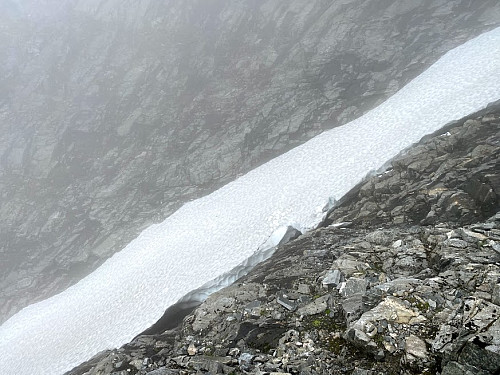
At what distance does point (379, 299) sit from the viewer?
9117mm

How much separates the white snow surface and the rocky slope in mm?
5774

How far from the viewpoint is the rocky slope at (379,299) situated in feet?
24.2

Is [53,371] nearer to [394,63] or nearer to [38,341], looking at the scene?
[38,341]

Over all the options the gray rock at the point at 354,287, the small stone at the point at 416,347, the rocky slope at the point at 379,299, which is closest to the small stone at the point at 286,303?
the rocky slope at the point at 379,299

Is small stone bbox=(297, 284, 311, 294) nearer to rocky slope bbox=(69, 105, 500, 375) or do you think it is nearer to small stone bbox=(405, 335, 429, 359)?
rocky slope bbox=(69, 105, 500, 375)

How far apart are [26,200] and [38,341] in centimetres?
1607

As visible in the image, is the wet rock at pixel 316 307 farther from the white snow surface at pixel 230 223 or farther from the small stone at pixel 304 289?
the white snow surface at pixel 230 223

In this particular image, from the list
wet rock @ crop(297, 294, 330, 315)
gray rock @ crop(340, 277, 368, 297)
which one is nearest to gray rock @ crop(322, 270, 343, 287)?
gray rock @ crop(340, 277, 368, 297)

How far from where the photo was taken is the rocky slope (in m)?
7.37

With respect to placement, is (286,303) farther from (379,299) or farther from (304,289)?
(379,299)

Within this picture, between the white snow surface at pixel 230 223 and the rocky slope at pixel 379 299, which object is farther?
the white snow surface at pixel 230 223

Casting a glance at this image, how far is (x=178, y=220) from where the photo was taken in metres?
28.5

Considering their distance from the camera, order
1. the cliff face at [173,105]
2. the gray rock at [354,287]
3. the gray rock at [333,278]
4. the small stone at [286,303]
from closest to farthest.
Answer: the gray rock at [354,287]
the small stone at [286,303]
the gray rock at [333,278]
the cliff face at [173,105]

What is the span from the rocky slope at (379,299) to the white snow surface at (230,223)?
5.77 metres
